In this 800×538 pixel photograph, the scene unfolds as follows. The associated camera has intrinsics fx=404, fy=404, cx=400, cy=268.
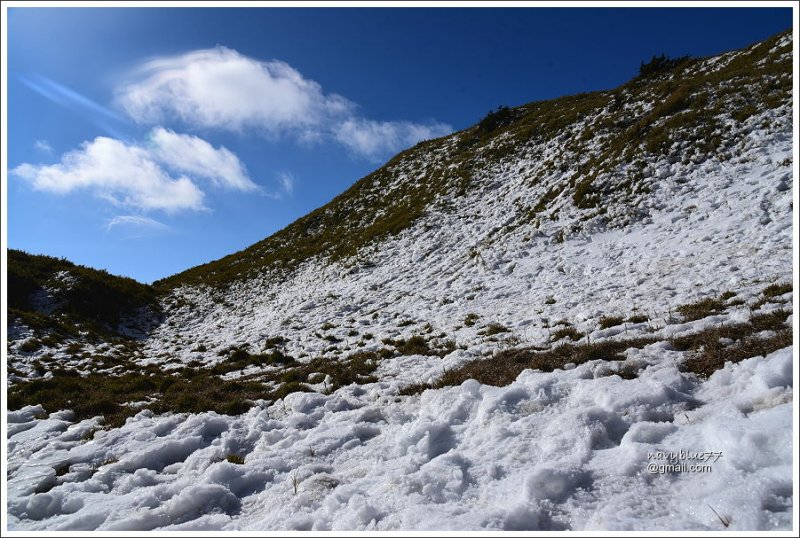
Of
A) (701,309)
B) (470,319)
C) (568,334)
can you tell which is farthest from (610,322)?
(470,319)

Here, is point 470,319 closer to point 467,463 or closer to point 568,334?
point 568,334

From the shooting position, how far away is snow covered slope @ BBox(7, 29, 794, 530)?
13.6ft

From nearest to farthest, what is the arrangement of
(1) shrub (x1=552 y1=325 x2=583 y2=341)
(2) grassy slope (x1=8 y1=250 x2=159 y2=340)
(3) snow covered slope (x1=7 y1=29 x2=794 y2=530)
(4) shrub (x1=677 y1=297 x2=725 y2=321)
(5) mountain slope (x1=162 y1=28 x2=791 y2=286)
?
(3) snow covered slope (x1=7 y1=29 x2=794 y2=530)
(4) shrub (x1=677 y1=297 x2=725 y2=321)
(1) shrub (x1=552 y1=325 x2=583 y2=341)
(5) mountain slope (x1=162 y1=28 x2=791 y2=286)
(2) grassy slope (x1=8 y1=250 x2=159 y2=340)

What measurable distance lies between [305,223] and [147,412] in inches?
1195

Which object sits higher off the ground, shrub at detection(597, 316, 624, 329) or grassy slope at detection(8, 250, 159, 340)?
grassy slope at detection(8, 250, 159, 340)

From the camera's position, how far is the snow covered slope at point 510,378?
4.16 metres

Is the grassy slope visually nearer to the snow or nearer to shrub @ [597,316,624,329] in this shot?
the snow

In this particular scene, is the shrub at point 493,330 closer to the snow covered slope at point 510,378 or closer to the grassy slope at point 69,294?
the snow covered slope at point 510,378

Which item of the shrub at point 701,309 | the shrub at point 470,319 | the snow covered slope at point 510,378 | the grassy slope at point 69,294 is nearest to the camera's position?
the snow covered slope at point 510,378

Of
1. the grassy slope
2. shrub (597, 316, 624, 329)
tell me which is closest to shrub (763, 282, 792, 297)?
shrub (597, 316, 624, 329)

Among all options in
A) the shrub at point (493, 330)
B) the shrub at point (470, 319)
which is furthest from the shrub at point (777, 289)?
A: the shrub at point (470, 319)

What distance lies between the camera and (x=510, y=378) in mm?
7090

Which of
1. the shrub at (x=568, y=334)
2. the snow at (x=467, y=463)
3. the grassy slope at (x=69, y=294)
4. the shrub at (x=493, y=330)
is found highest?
the grassy slope at (x=69, y=294)

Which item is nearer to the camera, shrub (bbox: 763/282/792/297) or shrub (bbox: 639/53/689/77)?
shrub (bbox: 763/282/792/297)
